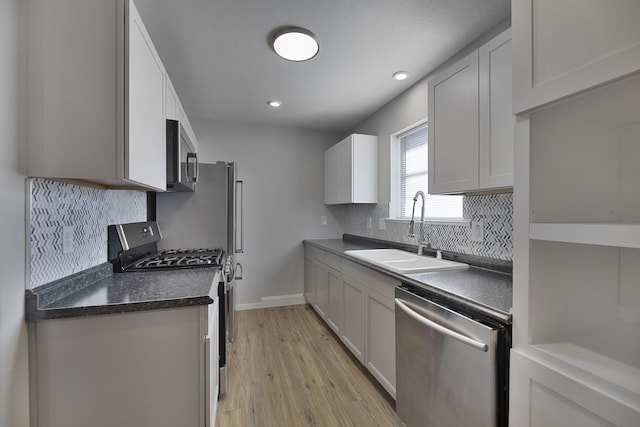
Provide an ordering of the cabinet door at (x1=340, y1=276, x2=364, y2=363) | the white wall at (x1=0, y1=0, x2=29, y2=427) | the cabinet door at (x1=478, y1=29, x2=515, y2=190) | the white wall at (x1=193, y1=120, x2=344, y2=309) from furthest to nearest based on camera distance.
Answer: the white wall at (x1=193, y1=120, x2=344, y2=309) → the cabinet door at (x1=340, y1=276, x2=364, y2=363) → the cabinet door at (x1=478, y1=29, x2=515, y2=190) → the white wall at (x1=0, y1=0, x2=29, y2=427)

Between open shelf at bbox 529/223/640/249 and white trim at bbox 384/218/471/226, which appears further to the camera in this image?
white trim at bbox 384/218/471/226

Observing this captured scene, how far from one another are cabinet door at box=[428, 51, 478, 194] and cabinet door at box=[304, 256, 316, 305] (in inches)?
77.4

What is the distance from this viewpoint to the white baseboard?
3.54 metres

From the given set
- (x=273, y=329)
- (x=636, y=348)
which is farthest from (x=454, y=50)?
(x=273, y=329)

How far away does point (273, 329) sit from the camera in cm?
296

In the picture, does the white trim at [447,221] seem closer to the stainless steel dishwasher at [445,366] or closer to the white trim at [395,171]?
the white trim at [395,171]

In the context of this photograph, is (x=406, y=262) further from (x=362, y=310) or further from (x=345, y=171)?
(x=345, y=171)

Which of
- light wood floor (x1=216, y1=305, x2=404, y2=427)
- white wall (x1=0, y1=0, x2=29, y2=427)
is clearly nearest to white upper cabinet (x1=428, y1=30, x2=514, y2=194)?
light wood floor (x1=216, y1=305, x2=404, y2=427)

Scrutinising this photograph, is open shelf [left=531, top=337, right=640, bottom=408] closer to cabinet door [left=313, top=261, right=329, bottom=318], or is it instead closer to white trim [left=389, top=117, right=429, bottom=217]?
white trim [left=389, top=117, right=429, bottom=217]

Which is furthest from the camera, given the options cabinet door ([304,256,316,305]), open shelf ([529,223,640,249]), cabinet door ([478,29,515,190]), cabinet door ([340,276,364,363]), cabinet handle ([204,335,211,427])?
cabinet door ([304,256,316,305])

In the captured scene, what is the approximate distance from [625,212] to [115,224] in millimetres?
2443

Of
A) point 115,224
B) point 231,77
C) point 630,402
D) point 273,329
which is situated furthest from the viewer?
point 273,329

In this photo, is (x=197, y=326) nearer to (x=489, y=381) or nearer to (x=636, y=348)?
(x=489, y=381)

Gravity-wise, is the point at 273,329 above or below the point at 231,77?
below
